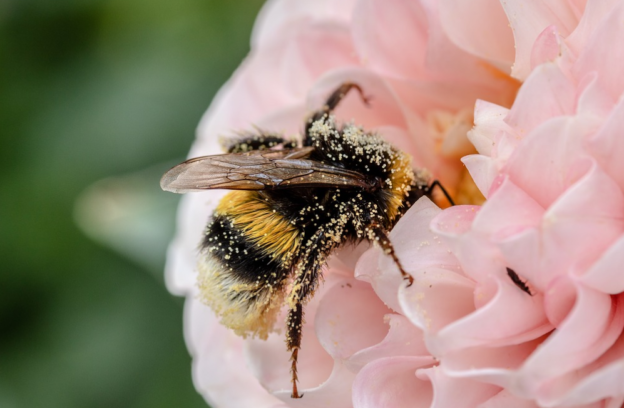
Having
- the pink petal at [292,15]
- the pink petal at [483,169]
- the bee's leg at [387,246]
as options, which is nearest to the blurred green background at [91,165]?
the pink petal at [292,15]

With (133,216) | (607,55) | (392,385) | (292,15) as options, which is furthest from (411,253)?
(133,216)

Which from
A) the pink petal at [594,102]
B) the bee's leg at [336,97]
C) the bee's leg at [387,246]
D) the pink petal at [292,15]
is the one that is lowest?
the bee's leg at [387,246]

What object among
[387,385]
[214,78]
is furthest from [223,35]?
[387,385]

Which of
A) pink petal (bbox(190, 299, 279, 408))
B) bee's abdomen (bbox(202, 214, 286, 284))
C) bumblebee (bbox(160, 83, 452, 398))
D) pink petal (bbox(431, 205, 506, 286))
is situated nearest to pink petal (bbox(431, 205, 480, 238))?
pink petal (bbox(431, 205, 506, 286))

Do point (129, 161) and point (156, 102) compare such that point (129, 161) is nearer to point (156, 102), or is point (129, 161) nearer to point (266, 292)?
point (156, 102)

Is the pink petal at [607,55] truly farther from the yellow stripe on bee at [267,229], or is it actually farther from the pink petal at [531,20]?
the yellow stripe on bee at [267,229]

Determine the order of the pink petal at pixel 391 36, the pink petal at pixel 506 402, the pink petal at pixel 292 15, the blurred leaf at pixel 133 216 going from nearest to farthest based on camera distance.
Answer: the pink petal at pixel 506 402
the pink petal at pixel 391 36
the pink petal at pixel 292 15
the blurred leaf at pixel 133 216

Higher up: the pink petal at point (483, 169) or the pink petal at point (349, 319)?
the pink petal at point (483, 169)

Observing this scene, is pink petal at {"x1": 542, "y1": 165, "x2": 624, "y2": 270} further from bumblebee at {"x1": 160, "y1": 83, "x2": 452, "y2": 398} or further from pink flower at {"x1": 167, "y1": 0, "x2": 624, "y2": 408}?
bumblebee at {"x1": 160, "y1": 83, "x2": 452, "y2": 398}
